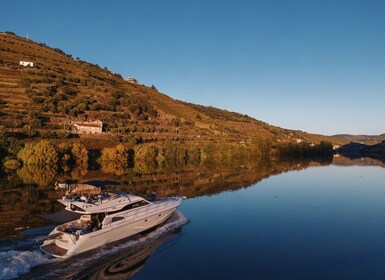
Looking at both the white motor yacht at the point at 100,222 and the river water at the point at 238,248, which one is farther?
the white motor yacht at the point at 100,222

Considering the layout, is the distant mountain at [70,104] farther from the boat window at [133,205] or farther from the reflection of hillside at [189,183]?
the boat window at [133,205]

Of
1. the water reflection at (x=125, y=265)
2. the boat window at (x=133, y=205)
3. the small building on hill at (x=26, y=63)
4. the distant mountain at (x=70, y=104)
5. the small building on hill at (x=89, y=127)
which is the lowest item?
the water reflection at (x=125, y=265)

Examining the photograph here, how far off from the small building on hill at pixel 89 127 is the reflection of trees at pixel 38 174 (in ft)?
76.0

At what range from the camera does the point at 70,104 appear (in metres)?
95.1

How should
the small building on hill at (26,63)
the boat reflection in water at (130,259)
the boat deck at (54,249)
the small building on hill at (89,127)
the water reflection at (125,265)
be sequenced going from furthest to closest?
the small building on hill at (26,63)
the small building on hill at (89,127)
the boat deck at (54,249)
the boat reflection in water at (130,259)
the water reflection at (125,265)

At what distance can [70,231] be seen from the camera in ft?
64.4

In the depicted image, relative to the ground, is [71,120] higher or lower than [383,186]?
higher

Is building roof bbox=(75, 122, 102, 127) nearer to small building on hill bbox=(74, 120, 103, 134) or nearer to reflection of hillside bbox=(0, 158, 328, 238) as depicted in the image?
small building on hill bbox=(74, 120, 103, 134)

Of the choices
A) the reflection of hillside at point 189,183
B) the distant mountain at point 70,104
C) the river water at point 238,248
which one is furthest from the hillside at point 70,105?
the river water at point 238,248

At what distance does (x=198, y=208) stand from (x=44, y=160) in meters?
39.6

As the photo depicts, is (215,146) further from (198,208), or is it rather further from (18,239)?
(18,239)

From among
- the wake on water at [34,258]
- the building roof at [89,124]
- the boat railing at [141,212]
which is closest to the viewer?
the wake on water at [34,258]

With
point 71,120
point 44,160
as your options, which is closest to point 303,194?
point 44,160

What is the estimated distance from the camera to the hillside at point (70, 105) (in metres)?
82.2
